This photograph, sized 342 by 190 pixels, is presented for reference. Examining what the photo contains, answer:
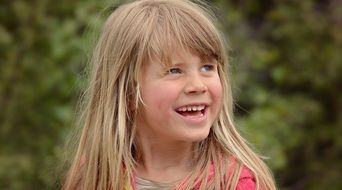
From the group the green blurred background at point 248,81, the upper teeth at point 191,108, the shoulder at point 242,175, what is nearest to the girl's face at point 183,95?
the upper teeth at point 191,108

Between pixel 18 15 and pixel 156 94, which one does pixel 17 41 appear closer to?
pixel 18 15

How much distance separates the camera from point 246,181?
2.61 meters

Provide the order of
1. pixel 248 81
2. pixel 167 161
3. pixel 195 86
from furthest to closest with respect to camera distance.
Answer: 1. pixel 248 81
2. pixel 167 161
3. pixel 195 86

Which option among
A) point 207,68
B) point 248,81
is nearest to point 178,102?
point 207,68

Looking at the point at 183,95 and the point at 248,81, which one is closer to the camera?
the point at 183,95

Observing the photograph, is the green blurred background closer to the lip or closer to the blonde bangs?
the blonde bangs

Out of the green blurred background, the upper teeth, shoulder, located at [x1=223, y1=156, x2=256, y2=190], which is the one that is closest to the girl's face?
the upper teeth

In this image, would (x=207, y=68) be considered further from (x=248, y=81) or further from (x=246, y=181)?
(x=248, y=81)

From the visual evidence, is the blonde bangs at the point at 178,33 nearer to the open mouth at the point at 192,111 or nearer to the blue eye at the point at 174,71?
the blue eye at the point at 174,71

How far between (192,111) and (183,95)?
6 cm

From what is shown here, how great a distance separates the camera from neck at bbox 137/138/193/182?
2680mm

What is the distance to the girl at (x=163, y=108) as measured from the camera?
2.58 meters

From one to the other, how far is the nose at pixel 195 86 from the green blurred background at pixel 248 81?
1822 millimetres

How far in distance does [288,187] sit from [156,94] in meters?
2.87
